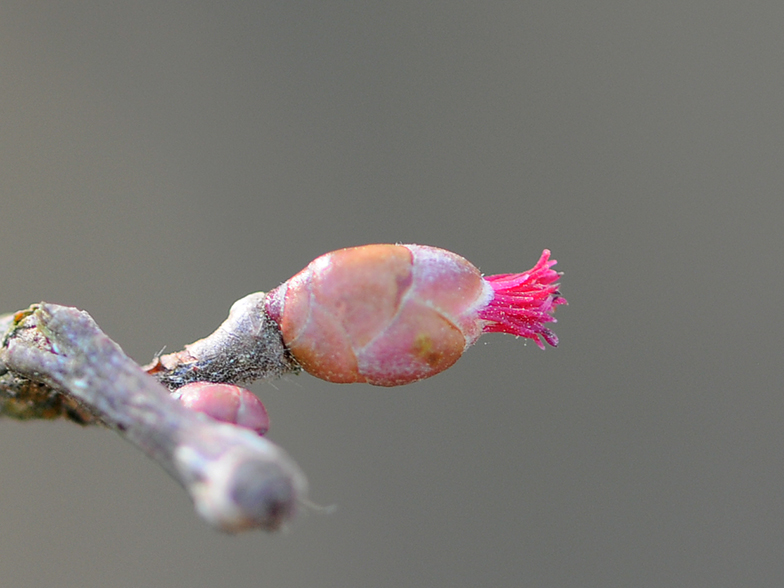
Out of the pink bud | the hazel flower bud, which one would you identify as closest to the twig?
the pink bud

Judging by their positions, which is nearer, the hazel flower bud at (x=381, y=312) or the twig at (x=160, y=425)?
the twig at (x=160, y=425)

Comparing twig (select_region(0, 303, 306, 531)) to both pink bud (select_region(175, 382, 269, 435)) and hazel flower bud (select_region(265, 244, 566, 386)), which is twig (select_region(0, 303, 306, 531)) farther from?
hazel flower bud (select_region(265, 244, 566, 386))

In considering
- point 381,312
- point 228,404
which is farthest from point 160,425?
point 381,312

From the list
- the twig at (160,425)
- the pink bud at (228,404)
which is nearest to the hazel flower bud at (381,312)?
the pink bud at (228,404)

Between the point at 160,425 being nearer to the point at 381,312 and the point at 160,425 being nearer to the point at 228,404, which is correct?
the point at 228,404

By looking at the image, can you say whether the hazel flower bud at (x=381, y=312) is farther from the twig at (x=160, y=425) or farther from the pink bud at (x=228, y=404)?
the twig at (x=160, y=425)

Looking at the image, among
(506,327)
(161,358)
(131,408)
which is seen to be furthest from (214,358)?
(506,327)
